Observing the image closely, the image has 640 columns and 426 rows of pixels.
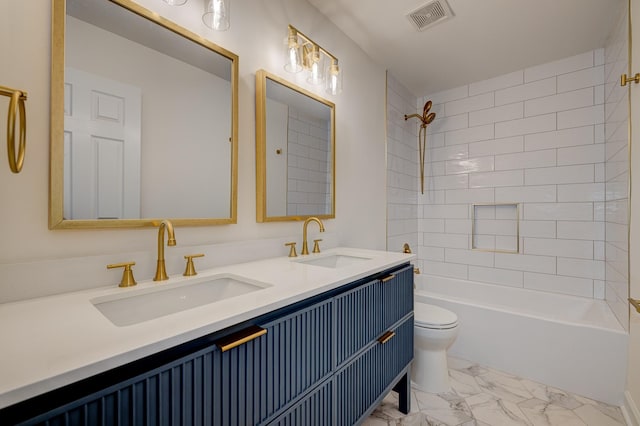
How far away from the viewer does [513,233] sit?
2.63 m

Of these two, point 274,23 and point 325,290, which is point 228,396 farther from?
point 274,23

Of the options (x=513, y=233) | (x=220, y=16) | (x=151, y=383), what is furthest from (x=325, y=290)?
(x=513, y=233)

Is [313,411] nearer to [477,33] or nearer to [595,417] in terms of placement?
[595,417]

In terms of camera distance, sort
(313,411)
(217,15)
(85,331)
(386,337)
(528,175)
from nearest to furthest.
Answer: (85,331) → (313,411) → (217,15) → (386,337) → (528,175)

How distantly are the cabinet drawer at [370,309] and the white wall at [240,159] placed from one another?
1.81 ft

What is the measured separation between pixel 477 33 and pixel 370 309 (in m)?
2.07

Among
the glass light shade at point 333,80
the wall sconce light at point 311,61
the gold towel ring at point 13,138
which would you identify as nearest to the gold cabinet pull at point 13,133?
the gold towel ring at point 13,138

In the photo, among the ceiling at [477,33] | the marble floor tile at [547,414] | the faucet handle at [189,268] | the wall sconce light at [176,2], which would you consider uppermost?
the ceiling at [477,33]

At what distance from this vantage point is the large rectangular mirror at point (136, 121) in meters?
0.89

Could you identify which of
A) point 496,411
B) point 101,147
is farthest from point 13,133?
point 496,411

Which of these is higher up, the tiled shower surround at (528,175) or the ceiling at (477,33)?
the ceiling at (477,33)

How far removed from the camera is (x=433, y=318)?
1.83 metres

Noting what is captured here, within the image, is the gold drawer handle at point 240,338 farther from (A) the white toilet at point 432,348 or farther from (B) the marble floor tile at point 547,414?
(B) the marble floor tile at point 547,414

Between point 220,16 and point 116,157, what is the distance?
72 centimetres
